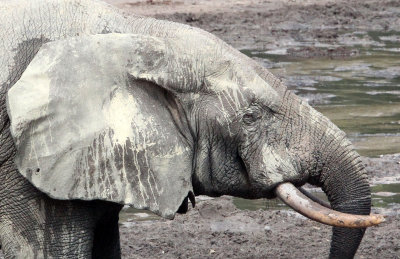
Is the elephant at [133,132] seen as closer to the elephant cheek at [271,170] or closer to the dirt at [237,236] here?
the elephant cheek at [271,170]

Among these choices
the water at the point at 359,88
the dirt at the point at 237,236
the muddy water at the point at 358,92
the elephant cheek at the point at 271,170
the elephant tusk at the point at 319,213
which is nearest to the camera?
the elephant tusk at the point at 319,213

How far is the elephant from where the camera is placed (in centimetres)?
479

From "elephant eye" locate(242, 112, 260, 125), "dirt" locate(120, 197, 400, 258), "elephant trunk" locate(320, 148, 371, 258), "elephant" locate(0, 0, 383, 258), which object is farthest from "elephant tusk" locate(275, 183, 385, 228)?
"dirt" locate(120, 197, 400, 258)

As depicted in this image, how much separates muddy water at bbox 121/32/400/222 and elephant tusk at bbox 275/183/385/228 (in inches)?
127

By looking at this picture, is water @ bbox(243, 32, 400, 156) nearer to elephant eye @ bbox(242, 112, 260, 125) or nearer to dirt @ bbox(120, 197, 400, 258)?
dirt @ bbox(120, 197, 400, 258)

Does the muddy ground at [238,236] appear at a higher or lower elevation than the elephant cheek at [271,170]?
lower

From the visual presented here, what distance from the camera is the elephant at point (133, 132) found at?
479cm

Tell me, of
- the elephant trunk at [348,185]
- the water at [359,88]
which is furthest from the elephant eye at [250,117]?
the water at [359,88]

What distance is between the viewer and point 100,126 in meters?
4.81

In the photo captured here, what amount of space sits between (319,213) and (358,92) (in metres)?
9.21

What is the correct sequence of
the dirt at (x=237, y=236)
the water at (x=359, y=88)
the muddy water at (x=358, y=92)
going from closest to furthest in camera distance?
1. the dirt at (x=237, y=236)
2. the muddy water at (x=358, y=92)
3. the water at (x=359, y=88)

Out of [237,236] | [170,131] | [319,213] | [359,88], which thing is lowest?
[359,88]

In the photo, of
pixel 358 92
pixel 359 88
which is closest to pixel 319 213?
pixel 358 92

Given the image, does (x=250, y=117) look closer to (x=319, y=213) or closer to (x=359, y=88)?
(x=319, y=213)
